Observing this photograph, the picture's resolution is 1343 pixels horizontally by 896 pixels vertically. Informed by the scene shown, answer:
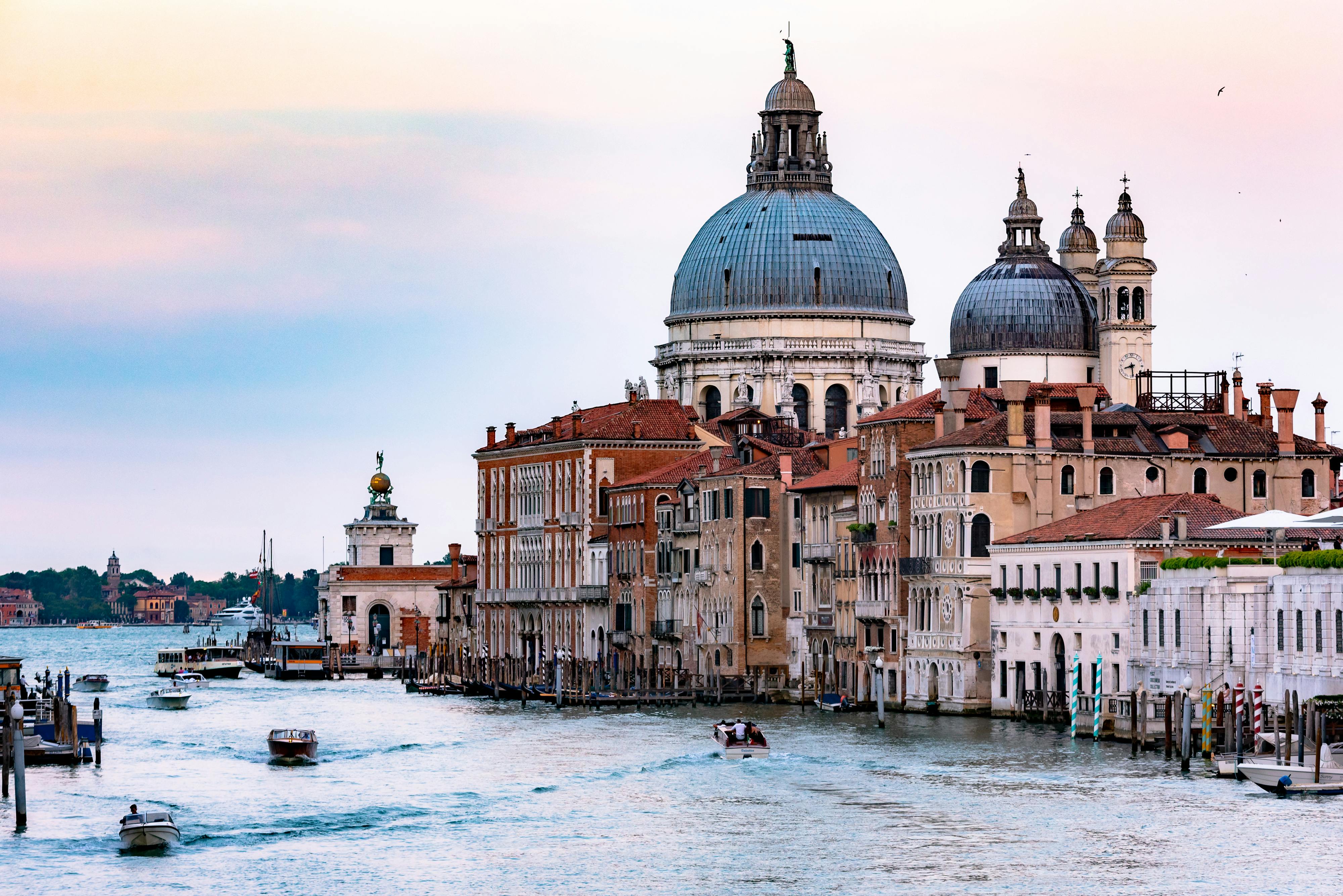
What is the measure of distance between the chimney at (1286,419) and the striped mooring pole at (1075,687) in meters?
13.1

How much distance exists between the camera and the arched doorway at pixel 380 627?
151 metres

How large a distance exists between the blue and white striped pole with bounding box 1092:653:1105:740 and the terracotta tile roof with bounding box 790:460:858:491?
664 inches

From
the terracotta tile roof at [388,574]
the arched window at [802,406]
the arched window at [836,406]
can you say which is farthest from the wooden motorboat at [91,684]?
the terracotta tile roof at [388,574]

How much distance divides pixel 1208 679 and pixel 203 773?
2220cm

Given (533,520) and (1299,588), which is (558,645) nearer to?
(533,520)

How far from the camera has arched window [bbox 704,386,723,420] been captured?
128125mm

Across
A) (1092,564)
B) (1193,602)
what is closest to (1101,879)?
(1193,602)

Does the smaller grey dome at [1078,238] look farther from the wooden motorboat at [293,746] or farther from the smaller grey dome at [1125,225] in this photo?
the wooden motorboat at [293,746]

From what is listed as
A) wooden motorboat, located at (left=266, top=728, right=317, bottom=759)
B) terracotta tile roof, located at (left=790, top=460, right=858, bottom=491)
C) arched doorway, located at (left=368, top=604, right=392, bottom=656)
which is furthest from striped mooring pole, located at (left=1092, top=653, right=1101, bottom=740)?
arched doorway, located at (left=368, top=604, right=392, bottom=656)

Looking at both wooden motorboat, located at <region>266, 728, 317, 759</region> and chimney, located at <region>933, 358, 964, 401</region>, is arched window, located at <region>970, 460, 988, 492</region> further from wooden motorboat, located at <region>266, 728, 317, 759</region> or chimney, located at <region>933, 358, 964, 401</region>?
wooden motorboat, located at <region>266, 728, 317, 759</region>

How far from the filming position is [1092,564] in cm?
7475

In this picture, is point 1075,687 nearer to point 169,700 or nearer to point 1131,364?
point 169,700

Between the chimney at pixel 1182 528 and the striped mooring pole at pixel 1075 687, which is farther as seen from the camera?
the chimney at pixel 1182 528

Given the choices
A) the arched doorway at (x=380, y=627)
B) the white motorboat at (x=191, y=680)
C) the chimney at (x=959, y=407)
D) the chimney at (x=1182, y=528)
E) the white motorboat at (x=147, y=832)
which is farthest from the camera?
the arched doorway at (x=380, y=627)
